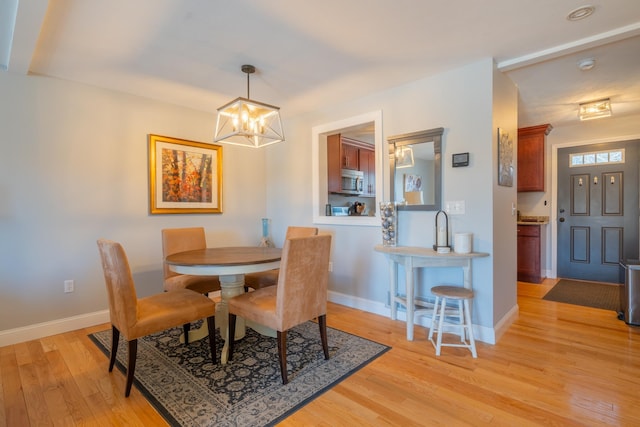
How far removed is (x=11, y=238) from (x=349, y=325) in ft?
9.88

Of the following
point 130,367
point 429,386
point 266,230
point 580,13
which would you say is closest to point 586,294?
point 429,386

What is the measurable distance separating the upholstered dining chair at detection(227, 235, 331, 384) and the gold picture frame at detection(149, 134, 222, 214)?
1808mm

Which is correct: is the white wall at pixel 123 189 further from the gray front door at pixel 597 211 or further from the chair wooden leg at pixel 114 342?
the gray front door at pixel 597 211

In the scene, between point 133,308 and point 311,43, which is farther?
point 311,43

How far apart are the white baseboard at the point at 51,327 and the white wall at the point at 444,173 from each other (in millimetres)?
2375

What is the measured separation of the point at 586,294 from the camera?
3.92 metres

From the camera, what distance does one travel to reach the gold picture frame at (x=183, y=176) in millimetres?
3404

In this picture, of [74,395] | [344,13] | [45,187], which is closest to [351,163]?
[344,13]

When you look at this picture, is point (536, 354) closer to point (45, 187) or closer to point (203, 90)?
point (203, 90)

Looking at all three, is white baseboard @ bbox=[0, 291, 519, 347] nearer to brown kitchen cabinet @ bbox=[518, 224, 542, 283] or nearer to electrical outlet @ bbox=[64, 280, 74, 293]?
electrical outlet @ bbox=[64, 280, 74, 293]

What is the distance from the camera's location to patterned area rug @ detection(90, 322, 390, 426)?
172 centimetres

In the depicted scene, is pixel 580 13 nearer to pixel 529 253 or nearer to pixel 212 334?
pixel 212 334

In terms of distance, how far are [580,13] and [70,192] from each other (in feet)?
13.7

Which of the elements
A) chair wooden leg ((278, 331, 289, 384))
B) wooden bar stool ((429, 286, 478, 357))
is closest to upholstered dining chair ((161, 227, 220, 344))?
chair wooden leg ((278, 331, 289, 384))
